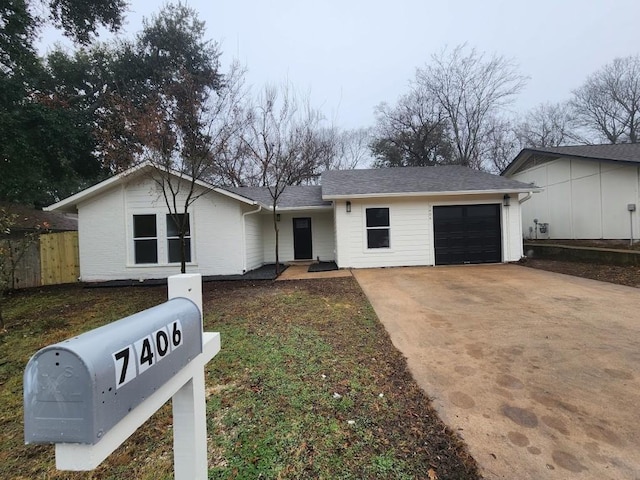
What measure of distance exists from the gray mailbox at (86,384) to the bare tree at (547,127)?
32239mm

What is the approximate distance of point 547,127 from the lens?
2758 cm

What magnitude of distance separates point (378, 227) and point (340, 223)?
4.43 ft

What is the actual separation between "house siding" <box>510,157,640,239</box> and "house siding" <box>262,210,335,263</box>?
1023 cm

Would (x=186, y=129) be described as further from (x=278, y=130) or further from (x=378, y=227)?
(x=378, y=227)

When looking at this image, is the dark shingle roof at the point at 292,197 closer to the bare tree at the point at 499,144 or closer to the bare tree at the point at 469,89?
the bare tree at the point at 469,89

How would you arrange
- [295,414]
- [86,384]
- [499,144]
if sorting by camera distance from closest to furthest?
1. [86,384]
2. [295,414]
3. [499,144]

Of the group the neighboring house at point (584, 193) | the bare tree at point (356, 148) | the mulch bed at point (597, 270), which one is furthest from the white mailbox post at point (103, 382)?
the bare tree at point (356, 148)

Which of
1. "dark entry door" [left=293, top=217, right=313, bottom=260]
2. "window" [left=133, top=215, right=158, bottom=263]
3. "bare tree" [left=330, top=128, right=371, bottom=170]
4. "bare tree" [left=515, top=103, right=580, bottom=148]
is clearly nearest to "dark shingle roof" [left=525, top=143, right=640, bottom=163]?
"dark entry door" [left=293, top=217, right=313, bottom=260]

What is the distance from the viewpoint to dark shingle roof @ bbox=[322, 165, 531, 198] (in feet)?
37.1

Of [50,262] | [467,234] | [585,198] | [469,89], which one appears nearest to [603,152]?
[585,198]

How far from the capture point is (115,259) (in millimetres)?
10758

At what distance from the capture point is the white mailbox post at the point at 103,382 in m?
0.75

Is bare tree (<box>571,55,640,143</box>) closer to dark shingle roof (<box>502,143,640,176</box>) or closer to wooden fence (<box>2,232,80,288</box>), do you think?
dark shingle roof (<box>502,143,640,176</box>)

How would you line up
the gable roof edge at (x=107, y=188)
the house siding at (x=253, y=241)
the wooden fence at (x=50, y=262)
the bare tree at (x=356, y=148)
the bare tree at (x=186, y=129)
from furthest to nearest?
1. the bare tree at (x=356, y=148)
2. the house siding at (x=253, y=241)
3. the wooden fence at (x=50, y=262)
4. the gable roof edge at (x=107, y=188)
5. the bare tree at (x=186, y=129)
